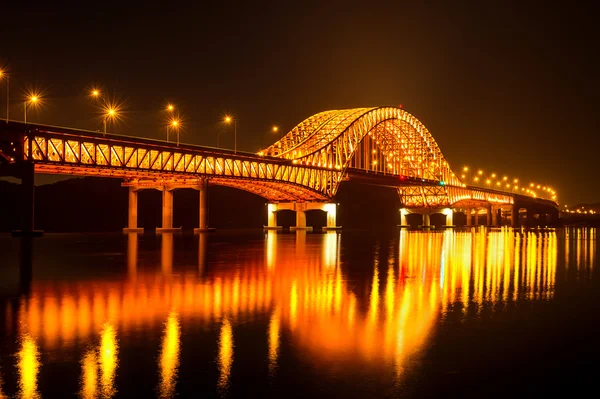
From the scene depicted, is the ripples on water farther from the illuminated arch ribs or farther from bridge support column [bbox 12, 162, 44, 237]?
the illuminated arch ribs

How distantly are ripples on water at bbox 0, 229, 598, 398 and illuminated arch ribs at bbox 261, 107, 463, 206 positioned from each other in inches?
3622

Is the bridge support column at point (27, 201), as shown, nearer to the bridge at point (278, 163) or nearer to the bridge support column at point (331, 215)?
the bridge at point (278, 163)

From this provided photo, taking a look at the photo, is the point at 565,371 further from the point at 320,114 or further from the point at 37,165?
the point at 320,114

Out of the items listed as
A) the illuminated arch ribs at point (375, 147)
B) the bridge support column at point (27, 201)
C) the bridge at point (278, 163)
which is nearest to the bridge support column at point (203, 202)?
the bridge at point (278, 163)

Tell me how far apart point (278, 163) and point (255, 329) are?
93.3 meters

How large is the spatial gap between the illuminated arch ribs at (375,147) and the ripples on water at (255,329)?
92.0 metres

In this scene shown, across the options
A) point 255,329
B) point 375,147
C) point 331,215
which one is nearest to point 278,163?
point 331,215

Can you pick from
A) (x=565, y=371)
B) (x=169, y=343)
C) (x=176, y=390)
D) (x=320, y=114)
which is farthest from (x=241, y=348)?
(x=320, y=114)

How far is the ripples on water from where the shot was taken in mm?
8820

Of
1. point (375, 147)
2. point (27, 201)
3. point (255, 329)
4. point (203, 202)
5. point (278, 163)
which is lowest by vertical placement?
point (255, 329)

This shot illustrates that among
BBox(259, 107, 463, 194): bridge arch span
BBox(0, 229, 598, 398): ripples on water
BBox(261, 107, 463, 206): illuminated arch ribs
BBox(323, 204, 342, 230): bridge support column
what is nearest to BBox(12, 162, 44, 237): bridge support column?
BBox(0, 229, 598, 398): ripples on water

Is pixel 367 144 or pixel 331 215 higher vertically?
pixel 367 144

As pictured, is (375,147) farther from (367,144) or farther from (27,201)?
(27,201)

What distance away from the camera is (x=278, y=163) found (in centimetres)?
10531
